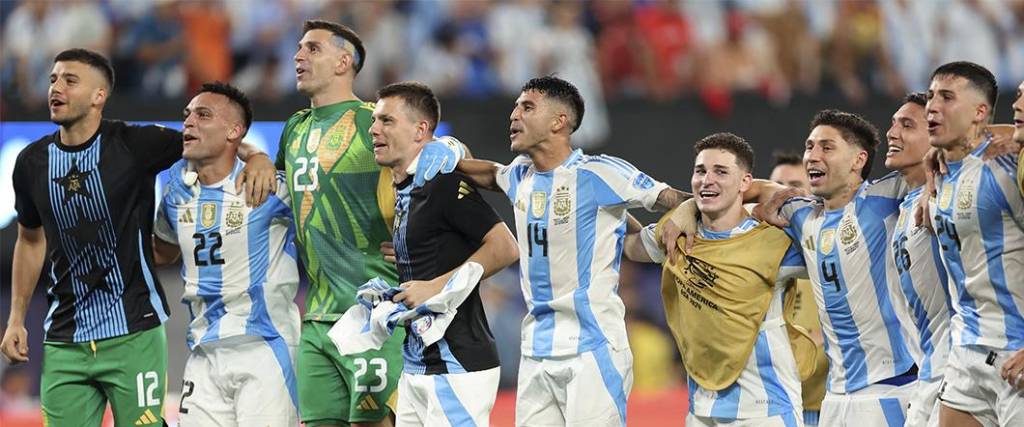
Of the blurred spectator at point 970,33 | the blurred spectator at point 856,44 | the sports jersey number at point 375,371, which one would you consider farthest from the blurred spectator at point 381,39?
the sports jersey number at point 375,371

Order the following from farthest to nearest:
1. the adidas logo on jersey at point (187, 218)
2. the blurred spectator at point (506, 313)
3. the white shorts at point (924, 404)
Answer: the blurred spectator at point (506, 313) → the adidas logo on jersey at point (187, 218) → the white shorts at point (924, 404)

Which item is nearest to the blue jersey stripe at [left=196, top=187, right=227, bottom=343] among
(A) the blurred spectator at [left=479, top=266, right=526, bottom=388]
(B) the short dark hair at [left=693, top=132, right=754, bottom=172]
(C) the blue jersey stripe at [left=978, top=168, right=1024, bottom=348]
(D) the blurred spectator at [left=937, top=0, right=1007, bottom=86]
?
(B) the short dark hair at [left=693, top=132, right=754, bottom=172]

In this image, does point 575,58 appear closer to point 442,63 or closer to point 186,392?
point 442,63

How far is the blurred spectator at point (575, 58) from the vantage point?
47.8 ft

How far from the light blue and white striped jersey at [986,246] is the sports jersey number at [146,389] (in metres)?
4.35

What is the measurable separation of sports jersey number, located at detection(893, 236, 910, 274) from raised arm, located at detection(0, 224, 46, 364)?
191 inches

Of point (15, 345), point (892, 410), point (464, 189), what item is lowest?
point (892, 410)

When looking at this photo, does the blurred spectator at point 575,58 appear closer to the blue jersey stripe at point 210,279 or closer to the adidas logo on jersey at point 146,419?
the blue jersey stripe at point 210,279

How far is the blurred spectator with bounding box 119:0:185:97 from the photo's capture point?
14555 millimetres

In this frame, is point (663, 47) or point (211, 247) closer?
point (211, 247)

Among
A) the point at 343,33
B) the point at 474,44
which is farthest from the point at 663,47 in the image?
the point at 343,33

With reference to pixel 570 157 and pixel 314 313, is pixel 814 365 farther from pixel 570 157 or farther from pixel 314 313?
pixel 314 313

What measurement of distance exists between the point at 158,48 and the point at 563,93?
25.9ft

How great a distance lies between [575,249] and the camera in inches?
299
